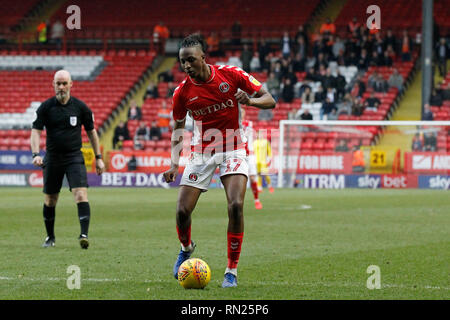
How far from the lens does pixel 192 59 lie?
7859 mm

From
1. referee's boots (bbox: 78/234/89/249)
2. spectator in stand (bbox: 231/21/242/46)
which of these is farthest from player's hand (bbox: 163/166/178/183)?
spectator in stand (bbox: 231/21/242/46)

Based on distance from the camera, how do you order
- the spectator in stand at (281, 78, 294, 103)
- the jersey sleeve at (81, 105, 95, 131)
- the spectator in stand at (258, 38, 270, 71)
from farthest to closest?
the spectator in stand at (258, 38, 270, 71)
the spectator in stand at (281, 78, 294, 103)
the jersey sleeve at (81, 105, 95, 131)

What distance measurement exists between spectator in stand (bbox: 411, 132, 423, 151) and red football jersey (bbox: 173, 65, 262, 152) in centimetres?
2185

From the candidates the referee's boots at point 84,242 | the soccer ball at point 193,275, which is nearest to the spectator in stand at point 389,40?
the referee's boots at point 84,242

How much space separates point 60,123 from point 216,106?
12.2ft

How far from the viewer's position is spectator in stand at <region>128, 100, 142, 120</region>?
34.2m

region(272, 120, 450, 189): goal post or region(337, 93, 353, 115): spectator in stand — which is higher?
region(337, 93, 353, 115): spectator in stand

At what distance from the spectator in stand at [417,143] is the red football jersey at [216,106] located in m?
21.9

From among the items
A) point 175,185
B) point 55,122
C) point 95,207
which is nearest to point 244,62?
point 175,185

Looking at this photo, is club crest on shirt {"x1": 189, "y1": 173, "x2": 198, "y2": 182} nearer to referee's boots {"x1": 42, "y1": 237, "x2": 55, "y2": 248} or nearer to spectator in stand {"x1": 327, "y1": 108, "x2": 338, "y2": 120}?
referee's boots {"x1": 42, "y1": 237, "x2": 55, "y2": 248}

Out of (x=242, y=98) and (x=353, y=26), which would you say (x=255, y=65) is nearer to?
(x=353, y=26)

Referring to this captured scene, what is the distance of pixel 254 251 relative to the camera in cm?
1094
